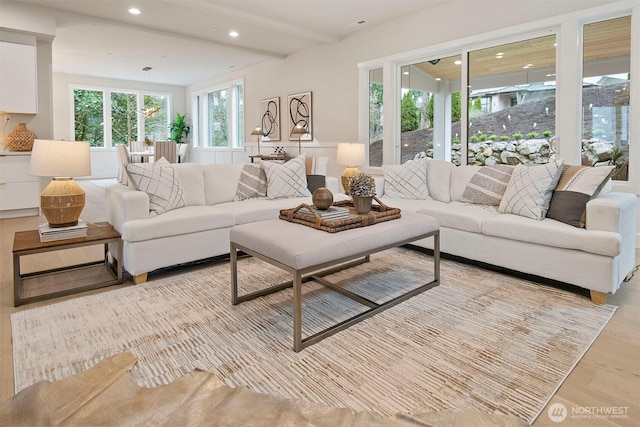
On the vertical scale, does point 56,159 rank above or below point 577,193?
above

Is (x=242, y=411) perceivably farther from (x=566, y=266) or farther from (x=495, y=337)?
(x=566, y=266)

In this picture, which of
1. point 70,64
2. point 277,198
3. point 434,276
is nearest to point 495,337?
point 434,276

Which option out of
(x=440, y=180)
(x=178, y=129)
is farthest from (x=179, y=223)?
(x=178, y=129)

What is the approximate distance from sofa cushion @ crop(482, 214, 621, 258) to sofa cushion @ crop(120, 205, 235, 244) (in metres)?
2.17

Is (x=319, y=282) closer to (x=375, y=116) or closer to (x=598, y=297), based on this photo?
(x=598, y=297)

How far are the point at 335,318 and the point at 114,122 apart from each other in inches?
428

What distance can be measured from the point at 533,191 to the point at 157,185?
3.05 metres

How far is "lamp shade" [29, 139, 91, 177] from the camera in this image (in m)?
2.71

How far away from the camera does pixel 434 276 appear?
115 inches

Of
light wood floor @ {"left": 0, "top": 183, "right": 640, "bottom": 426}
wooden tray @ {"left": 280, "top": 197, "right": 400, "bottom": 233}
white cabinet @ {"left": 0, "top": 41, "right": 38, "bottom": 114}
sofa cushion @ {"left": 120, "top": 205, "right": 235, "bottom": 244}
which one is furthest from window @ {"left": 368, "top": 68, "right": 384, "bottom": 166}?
white cabinet @ {"left": 0, "top": 41, "right": 38, "bottom": 114}

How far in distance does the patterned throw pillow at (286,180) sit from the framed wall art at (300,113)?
3.09 m

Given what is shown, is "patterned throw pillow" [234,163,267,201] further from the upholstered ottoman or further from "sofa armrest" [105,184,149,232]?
the upholstered ottoman

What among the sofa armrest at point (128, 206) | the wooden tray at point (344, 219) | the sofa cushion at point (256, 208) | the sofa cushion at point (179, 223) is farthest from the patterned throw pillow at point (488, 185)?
the sofa armrest at point (128, 206)

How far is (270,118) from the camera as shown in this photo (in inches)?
321
